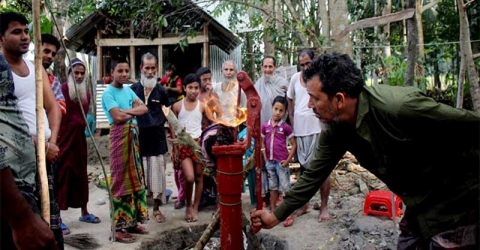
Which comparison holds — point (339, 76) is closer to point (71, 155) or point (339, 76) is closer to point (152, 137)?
point (152, 137)

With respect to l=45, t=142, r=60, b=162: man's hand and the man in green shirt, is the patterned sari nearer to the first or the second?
l=45, t=142, r=60, b=162: man's hand

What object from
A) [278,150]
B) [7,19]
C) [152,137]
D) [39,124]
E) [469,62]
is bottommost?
[278,150]

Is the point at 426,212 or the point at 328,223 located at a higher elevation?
the point at 426,212

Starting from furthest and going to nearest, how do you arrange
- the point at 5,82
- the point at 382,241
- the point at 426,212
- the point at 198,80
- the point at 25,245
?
the point at 198,80
the point at 382,241
the point at 426,212
the point at 5,82
the point at 25,245

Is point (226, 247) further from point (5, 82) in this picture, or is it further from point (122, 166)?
point (122, 166)

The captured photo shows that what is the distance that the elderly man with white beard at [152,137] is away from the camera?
4934 millimetres

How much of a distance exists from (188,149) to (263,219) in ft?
8.22

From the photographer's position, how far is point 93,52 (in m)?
12.7

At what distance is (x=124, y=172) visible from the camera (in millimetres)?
4309

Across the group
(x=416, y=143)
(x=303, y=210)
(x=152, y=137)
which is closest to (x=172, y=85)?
(x=152, y=137)

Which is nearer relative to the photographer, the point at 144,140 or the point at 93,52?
the point at 144,140

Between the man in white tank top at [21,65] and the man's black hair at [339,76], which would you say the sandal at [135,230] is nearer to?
the man in white tank top at [21,65]

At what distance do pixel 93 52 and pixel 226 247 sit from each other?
11.3 metres

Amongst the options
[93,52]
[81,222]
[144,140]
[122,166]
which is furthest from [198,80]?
[93,52]
